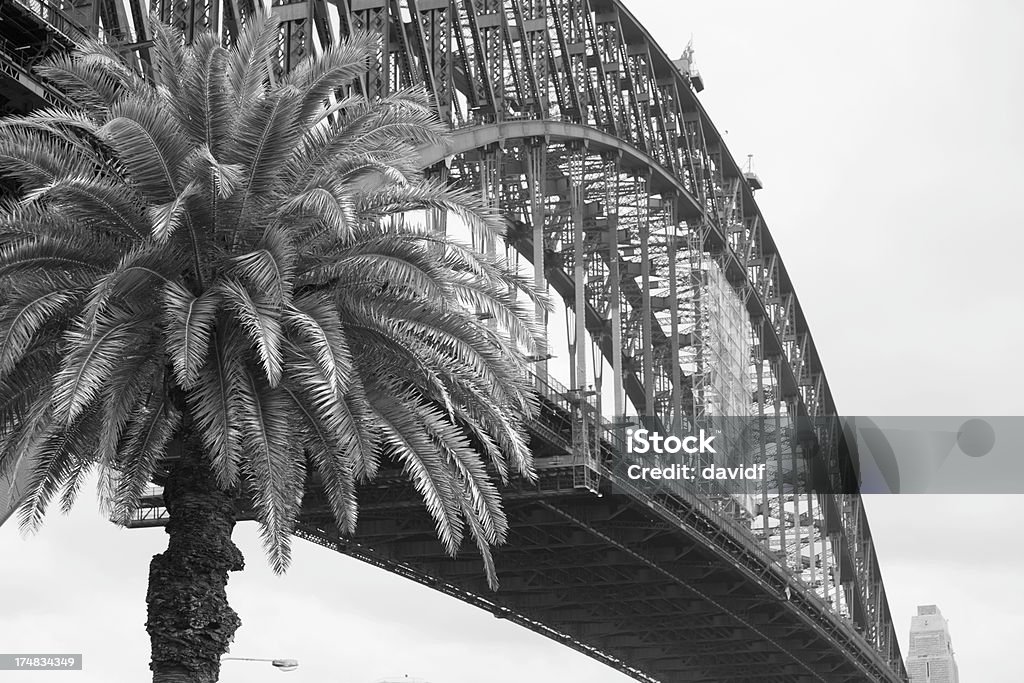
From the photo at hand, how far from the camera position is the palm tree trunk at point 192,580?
985 inches

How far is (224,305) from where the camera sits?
80.1 feet

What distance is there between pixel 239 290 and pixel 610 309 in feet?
180

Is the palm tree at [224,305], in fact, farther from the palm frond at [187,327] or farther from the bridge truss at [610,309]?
the bridge truss at [610,309]

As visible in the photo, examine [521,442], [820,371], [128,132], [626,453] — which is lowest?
[521,442]

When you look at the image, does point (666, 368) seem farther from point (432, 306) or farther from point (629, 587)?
point (432, 306)

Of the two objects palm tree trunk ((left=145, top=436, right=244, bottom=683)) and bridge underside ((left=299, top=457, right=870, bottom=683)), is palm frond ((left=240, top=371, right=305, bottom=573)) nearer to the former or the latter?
palm tree trunk ((left=145, top=436, right=244, bottom=683))

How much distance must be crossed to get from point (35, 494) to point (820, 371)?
93.6 m

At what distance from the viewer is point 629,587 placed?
77562 millimetres

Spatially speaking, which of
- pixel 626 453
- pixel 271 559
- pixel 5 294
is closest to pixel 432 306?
pixel 271 559

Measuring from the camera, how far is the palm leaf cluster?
23.7 metres

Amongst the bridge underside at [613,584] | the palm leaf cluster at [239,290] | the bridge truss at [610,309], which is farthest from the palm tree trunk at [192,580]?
the bridge underside at [613,584]

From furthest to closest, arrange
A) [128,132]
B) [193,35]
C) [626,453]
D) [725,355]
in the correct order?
1. [725,355]
2. [626,453]
3. [193,35]
4. [128,132]

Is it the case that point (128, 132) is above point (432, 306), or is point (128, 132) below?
above

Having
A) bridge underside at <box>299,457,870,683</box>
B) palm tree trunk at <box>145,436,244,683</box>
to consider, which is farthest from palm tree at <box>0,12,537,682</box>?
bridge underside at <box>299,457,870,683</box>
